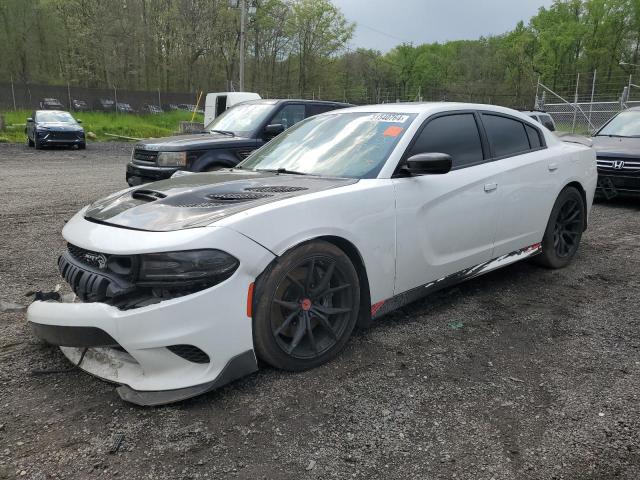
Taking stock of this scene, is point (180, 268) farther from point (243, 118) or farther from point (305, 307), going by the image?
point (243, 118)

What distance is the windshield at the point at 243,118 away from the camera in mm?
8320

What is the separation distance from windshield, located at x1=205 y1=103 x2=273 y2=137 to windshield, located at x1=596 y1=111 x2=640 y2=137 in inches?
246

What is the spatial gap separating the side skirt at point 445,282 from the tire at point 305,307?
281mm

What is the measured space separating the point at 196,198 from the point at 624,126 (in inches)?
360

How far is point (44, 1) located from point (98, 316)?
5035 cm

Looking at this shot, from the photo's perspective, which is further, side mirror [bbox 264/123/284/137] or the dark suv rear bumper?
side mirror [bbox 264/123/284/137]

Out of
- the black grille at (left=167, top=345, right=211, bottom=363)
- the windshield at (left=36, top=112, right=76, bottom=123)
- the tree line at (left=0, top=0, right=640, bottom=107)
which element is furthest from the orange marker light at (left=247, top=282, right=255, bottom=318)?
the tree line at (left=0, top=0, right=640, bottom=107)

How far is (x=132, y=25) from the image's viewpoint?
142 ft

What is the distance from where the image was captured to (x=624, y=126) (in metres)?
9.41

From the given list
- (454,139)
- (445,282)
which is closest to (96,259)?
(445,282)

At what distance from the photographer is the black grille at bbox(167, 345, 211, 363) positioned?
8.34 ft

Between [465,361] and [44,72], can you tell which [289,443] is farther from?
[44,72]

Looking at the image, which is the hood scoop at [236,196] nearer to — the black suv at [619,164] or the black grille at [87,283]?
the black grille at [87,283]

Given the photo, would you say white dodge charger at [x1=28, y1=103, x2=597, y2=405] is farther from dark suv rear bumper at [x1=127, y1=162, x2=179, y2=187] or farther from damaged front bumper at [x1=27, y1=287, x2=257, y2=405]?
dark suv rear bumper at [x1=127, y1=162, x2=179, y2=187]
